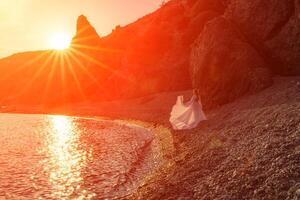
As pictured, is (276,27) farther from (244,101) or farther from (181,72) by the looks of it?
(181,72)

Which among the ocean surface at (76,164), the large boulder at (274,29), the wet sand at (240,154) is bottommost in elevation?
the wet sand at (240,154)

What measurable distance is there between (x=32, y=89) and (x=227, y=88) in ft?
366

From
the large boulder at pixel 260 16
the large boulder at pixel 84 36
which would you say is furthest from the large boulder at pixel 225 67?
the large boulder at pixel 84 36


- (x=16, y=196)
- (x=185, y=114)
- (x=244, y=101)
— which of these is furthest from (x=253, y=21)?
(x=16, y=196)

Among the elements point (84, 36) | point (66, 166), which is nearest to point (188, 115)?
point (66, 166)

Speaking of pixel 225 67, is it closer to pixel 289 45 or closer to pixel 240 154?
pixel 289 45

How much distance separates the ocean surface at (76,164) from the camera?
85.4ft

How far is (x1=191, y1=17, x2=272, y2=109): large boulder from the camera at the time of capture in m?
46.9

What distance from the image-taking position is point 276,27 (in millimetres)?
49094

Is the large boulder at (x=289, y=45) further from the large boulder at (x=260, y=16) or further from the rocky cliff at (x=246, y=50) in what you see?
the large boulder at (x=260, y=16)

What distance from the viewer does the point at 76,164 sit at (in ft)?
115

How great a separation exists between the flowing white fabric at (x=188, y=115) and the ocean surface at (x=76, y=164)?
371cm

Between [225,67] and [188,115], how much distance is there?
917 cm

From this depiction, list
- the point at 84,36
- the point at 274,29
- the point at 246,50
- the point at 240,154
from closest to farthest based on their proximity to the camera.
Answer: the point at 240,154
the point at 246,50
the point at 274,29
the point at 84,36
